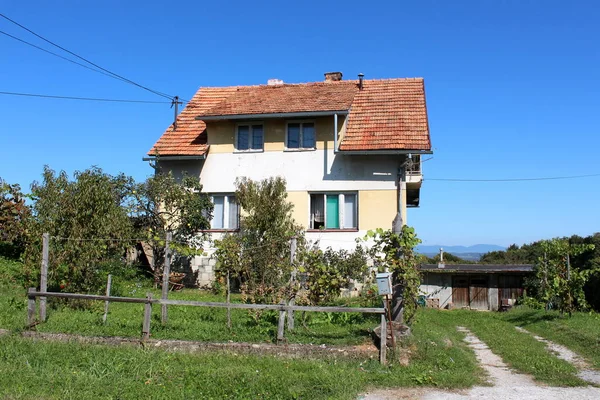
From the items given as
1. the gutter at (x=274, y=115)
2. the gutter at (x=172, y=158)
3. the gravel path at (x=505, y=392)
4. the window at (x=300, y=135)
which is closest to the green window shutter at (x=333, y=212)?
the window at (x=300, y=135)

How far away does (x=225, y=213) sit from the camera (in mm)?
19375

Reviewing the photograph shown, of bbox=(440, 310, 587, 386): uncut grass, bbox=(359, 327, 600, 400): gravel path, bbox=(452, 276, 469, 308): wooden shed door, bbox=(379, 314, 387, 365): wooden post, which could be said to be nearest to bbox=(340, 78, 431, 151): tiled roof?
bbox=(440, 310, 587, 386): uncut grass

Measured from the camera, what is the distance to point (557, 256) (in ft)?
54.9

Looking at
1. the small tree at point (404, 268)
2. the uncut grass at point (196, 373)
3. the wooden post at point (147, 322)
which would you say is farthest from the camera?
the small tree at point (404, 268)

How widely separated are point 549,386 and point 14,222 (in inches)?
672

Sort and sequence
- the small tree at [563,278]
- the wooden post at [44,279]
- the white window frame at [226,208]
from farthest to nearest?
the white window frame at [226,208], the small tree at [563,278], the wooden post at [44,279]

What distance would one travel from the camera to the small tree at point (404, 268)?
31.2ft

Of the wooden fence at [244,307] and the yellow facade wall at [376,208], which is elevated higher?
the yellow facade wall at [376,208]

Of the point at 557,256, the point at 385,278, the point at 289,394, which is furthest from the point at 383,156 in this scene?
the point at 289,394

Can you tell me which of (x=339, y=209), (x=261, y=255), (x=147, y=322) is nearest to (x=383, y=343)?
(x=261, y=255)

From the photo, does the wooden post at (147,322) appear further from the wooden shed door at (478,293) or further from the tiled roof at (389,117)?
the wooden shed door at (478,293)

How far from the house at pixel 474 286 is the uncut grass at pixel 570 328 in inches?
482

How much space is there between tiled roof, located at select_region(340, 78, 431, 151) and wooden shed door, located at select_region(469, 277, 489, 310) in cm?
1526

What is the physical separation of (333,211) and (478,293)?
1700cm
